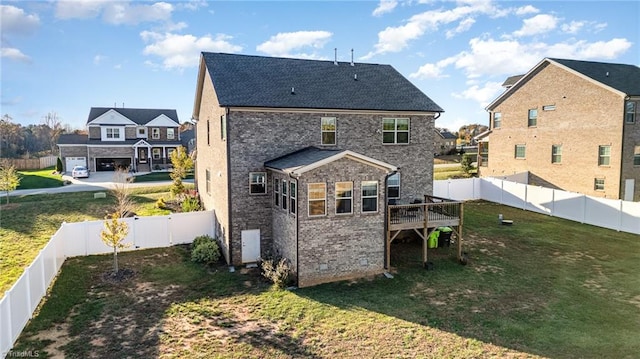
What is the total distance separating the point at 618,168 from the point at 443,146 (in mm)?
41933

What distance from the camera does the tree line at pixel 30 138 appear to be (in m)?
67.8

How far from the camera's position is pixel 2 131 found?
72.9 meters

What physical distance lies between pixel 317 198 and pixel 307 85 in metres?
7.02

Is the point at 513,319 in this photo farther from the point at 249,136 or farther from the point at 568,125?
the point at 568,125

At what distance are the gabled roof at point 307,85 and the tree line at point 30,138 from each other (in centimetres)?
5964

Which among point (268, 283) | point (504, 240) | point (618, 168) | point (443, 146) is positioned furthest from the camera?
point (443, 146)

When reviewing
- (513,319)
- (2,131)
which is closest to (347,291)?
(513,319)

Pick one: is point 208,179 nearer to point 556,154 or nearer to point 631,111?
point 556,154

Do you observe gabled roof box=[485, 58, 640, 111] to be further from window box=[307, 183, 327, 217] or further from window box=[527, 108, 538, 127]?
window box=[307, 183, 327, 217]

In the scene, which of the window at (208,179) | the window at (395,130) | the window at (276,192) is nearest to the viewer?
the window at (276,192)

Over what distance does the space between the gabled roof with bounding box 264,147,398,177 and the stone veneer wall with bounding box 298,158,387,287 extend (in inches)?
10.0

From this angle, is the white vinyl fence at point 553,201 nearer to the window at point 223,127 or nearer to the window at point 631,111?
the window at point 631,111

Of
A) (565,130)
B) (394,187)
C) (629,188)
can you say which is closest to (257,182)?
(394,187)

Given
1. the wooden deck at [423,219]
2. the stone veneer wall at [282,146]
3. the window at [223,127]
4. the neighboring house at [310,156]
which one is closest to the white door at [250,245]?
the neighboring house at [310,156]
